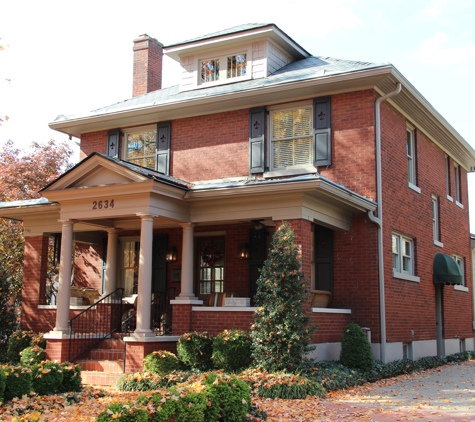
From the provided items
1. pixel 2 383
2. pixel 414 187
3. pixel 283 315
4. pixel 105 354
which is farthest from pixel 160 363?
pixel 414 187

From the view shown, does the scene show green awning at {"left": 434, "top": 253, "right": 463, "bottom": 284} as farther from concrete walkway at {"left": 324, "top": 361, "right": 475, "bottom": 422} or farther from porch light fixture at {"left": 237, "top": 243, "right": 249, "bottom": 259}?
porch light fixture at {"left": 237, "top": 243, "right": 249, "bottom": 259}

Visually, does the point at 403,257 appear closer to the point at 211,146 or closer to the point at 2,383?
the point at 211,146

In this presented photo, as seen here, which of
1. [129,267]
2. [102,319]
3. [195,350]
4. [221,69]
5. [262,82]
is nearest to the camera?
[195,350]

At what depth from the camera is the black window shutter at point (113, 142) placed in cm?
1850

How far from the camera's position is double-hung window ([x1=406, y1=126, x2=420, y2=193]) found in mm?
17859

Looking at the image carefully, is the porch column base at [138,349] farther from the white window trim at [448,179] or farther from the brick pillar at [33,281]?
the white window trim at [448,179]

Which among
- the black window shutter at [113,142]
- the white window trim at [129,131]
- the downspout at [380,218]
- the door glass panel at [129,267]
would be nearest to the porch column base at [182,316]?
the door glass panel at [129,267]

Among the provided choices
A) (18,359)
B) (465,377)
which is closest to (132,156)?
(18,359)

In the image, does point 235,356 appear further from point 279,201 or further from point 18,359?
point 18,359

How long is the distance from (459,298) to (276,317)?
11456mm

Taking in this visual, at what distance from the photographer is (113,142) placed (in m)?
18.6

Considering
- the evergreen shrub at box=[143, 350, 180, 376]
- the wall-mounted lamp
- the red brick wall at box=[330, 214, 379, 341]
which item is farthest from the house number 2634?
the red brick wall at box=[330, 214, 379, 341]

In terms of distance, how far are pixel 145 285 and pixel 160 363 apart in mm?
1724

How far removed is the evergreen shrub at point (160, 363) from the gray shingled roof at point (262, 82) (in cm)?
714
